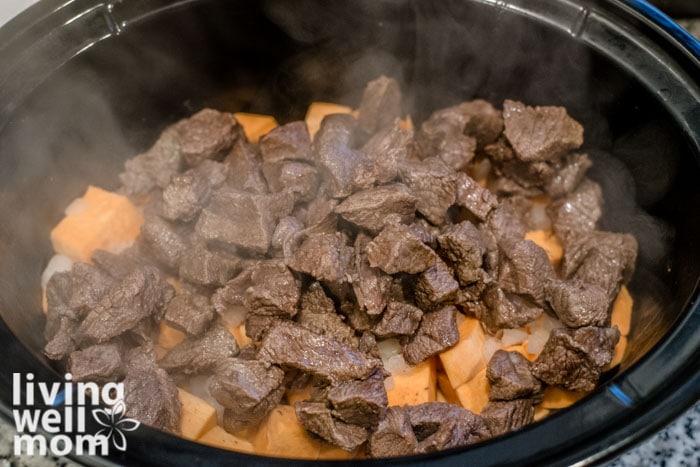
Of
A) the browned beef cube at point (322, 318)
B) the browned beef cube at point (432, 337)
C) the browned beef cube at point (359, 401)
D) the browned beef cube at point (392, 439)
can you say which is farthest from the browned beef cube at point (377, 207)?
the browned beef cube at point (392, 439)

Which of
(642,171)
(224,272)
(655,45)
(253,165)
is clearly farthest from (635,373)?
(253,165)

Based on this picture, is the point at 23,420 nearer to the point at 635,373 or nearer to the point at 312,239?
the point at 312,239

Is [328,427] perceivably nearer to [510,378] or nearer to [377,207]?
[510,378]

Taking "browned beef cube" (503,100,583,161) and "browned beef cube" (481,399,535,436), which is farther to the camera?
"browned beef cube" (503,100,583,161)

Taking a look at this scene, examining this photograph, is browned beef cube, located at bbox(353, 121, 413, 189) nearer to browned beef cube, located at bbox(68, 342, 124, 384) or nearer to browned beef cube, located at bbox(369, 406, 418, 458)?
browned beef cube, located at bbox(369, 406, 418, 458)

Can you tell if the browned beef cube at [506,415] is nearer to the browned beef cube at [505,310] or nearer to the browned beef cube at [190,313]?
the browned beef cube at [505,310]

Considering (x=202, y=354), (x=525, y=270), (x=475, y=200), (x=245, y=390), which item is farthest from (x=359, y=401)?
(x=475, y=200)

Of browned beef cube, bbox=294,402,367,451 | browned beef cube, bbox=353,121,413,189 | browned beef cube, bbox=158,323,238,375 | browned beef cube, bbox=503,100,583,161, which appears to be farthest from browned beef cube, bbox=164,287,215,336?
browned beef cube, bbox=503,100,583,161

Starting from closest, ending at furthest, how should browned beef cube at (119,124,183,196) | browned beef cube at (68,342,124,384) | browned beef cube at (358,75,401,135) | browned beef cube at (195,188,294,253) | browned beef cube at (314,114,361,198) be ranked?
browned beef cube at (68,342,124,384) < browned beef cube at (195,188,294,253) < browned beef cube at (314,114,361,198) < browned beef cube at (119,124,183,196) < browned beef cube at (358,75,401,135)
